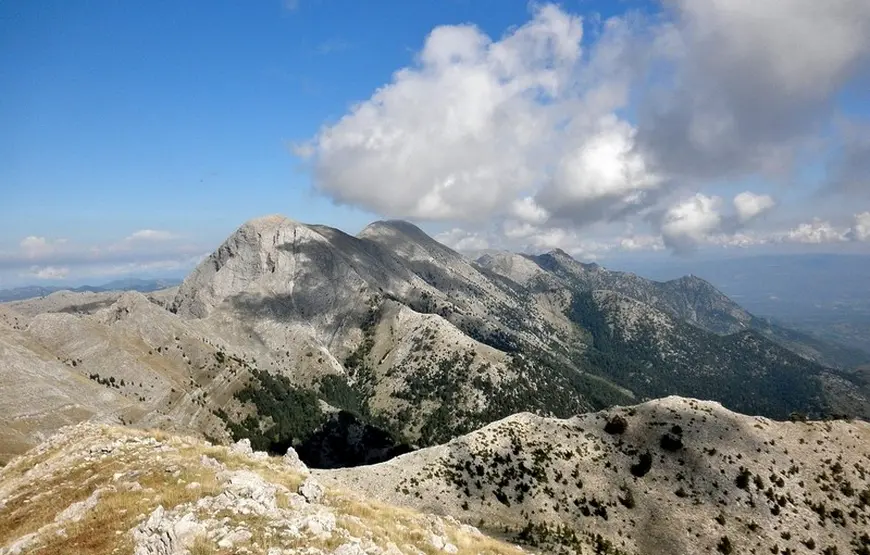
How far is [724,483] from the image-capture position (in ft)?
252

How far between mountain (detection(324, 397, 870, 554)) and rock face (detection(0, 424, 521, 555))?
32472 millimetres

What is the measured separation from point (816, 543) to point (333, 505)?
3086 inches

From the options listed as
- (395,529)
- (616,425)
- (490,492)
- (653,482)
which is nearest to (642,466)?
(653,482)

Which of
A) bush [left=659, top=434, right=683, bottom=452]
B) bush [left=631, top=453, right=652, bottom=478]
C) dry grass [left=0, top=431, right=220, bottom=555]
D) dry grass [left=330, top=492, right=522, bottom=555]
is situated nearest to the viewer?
dry grass [left=0, top=431, right=220, bottom=555]

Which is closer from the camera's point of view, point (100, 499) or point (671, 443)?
point (100, 499)

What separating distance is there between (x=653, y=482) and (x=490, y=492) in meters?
27.8

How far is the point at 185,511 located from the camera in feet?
74.2

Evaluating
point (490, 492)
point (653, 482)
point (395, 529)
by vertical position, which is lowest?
point (490, 492)

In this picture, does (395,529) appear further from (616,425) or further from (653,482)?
(616,425)

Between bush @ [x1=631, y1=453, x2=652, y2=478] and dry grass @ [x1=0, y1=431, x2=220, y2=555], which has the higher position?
dry grass @ [x1=0, y1=431, x2=220, y2=555]

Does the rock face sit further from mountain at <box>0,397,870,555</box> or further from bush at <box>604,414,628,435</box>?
bush at <box>604,414,628,435</box>

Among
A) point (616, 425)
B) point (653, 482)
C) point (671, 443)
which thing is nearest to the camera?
point (653, 482)

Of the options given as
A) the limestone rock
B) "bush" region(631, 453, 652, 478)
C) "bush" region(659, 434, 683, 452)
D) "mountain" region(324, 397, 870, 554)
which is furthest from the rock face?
"bush" region(659, 434, 683, 452)

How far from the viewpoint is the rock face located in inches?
809
